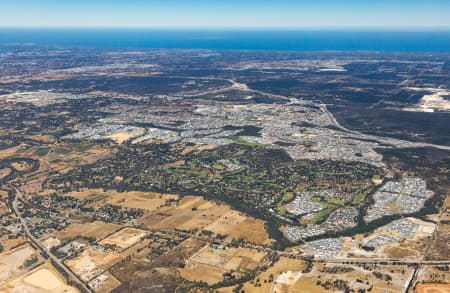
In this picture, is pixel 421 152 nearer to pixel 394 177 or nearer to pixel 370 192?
pixel 394 177

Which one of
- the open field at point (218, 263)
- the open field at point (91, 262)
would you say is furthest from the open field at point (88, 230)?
the open field at point (218, 263)

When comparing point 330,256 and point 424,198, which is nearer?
point 330,256

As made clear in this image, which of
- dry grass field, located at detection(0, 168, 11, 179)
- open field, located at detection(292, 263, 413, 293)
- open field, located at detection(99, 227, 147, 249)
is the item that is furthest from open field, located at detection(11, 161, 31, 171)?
open field, located at detection(292, 263, 413, 293)

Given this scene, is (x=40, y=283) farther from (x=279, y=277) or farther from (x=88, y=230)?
(x=279, y=277)

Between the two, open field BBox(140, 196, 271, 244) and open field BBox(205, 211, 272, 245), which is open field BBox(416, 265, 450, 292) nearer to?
open field BBox(205, 211, 272, 245)

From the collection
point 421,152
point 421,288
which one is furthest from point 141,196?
point 421,152

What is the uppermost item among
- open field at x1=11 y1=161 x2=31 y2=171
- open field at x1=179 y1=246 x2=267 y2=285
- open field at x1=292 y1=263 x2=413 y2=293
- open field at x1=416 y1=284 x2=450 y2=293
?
open field at x1=416 y1=284 x2=450 y2=293

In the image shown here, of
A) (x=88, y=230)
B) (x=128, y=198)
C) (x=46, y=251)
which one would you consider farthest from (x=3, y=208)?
(x=46, y=251)

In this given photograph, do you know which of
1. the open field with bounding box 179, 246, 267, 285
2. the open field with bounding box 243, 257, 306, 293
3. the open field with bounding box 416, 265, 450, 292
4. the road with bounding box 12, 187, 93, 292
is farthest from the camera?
the open field with bounding box 179, 246, 267, 285
